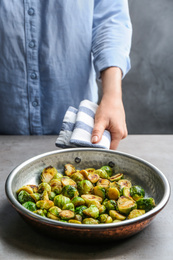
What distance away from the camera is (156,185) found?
2.65 ft

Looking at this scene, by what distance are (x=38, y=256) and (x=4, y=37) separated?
999 millimetres

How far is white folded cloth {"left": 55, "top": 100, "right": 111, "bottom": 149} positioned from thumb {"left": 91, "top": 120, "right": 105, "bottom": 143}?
1cm

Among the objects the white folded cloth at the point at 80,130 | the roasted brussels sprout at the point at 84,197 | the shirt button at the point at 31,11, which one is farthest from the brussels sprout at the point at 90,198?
the shirt button at the point at 31,11

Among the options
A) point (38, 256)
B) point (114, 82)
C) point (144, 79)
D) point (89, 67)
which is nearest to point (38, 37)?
point (89, 67)

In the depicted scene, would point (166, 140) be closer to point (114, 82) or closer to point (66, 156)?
point (114, 82)

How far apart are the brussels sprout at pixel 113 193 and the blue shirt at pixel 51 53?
2.19ft

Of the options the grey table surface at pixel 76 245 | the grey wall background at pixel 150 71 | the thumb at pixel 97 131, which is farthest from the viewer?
the grey wall background at pixel 150 71

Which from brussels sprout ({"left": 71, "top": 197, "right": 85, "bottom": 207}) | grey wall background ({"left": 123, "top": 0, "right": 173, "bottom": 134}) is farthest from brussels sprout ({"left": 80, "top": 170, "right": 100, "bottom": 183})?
grey wall background ({"left": 123, "top": 0, "right": 173, "bottom": 134})

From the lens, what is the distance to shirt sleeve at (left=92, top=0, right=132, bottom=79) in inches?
51.8

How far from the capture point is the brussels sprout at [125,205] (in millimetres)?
712

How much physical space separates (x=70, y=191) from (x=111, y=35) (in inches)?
31.7

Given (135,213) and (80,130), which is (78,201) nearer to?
(135,213)

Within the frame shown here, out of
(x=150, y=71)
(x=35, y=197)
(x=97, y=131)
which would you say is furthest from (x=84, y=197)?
(x=150, y=71)

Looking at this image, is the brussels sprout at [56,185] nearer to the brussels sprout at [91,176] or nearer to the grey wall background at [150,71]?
the brussels sprout at [91,176]
